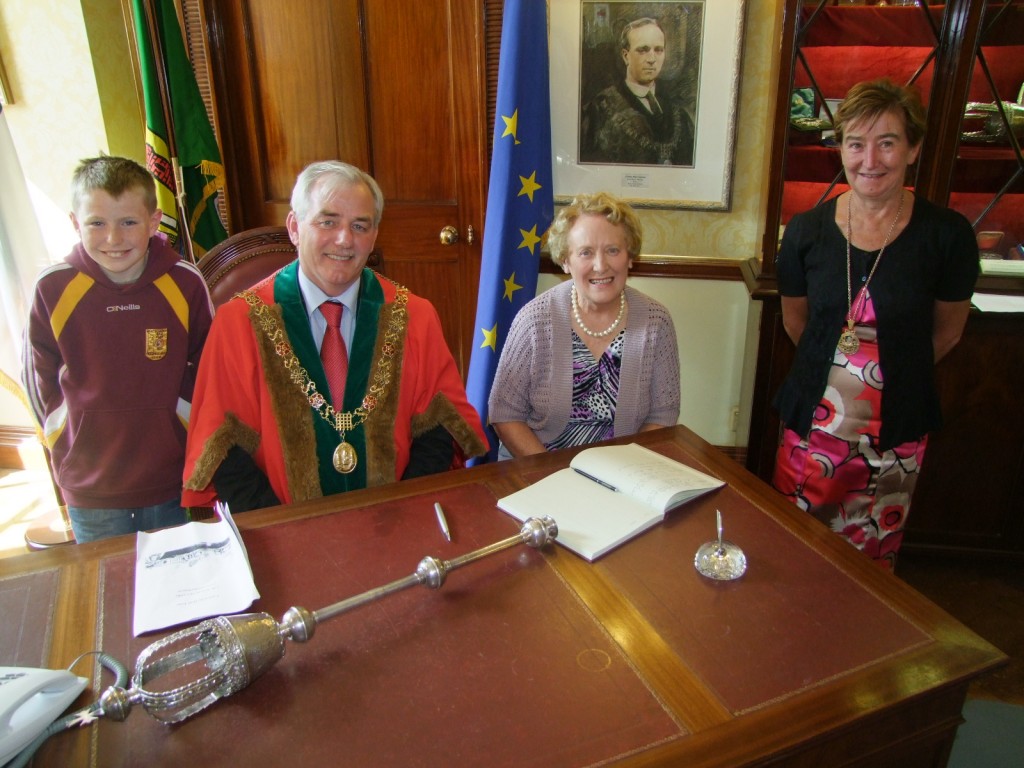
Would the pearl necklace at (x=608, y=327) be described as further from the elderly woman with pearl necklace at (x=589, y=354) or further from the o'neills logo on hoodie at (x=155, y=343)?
the o'neills logo on hoodie at (x=155, y=343)

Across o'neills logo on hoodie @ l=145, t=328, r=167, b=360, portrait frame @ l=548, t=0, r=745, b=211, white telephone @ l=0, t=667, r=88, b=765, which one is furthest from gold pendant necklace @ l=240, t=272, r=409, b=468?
portrait frame @ l=548, t=0, r=745, b=211

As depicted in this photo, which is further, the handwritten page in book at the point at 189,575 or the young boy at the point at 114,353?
the young boy at the point at 114,353

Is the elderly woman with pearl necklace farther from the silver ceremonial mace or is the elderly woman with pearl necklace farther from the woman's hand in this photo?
the silver ceremonial mace

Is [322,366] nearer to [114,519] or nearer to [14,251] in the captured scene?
[114,519]

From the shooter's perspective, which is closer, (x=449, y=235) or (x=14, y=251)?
(x=14, y=251)

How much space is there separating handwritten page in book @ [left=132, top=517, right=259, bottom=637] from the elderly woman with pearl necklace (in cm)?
85

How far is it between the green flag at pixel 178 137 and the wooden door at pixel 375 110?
196mm

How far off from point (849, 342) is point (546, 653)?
1224mm

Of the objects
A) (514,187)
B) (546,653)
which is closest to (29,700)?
(546,653)

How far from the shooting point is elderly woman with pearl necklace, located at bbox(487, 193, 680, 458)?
185 centimetres

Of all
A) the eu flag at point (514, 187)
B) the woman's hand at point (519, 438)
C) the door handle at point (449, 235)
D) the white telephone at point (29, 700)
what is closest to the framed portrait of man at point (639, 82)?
the eu flag at point (514, 187)

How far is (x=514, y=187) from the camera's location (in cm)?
261

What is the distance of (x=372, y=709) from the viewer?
903mm

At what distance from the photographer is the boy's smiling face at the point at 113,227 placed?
5.31ft
